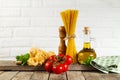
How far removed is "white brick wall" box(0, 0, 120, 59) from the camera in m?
2.44

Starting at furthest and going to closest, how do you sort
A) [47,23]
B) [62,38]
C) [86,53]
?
[47,23]
[62,38]
[86,53]

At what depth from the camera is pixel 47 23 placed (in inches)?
96.3

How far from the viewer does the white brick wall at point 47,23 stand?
2436 mm

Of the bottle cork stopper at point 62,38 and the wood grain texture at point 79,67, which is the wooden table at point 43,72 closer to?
the wood grain texture at point 79,67

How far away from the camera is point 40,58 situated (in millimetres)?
1387

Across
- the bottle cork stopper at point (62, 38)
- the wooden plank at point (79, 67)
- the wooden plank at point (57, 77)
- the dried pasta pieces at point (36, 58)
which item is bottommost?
the wooden plank at point (57, 77)

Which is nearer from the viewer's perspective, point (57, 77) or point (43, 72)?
point (57, 77)

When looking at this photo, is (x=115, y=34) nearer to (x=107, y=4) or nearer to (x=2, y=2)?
(x=107, y=4)

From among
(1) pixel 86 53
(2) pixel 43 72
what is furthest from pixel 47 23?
(2) pixel 43 72

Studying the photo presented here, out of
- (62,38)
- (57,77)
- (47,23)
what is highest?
(47,23)

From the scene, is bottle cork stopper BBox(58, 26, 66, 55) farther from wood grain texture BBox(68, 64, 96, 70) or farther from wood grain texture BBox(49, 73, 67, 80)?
wood grain texture BBox(49, 73, 67, 80)

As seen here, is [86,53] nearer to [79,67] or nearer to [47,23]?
[79,67]

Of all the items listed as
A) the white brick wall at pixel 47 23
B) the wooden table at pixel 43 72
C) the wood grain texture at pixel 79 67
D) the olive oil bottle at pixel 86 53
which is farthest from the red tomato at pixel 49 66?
the white brick wall at pixel 47 23

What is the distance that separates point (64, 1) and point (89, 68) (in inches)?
49.1
